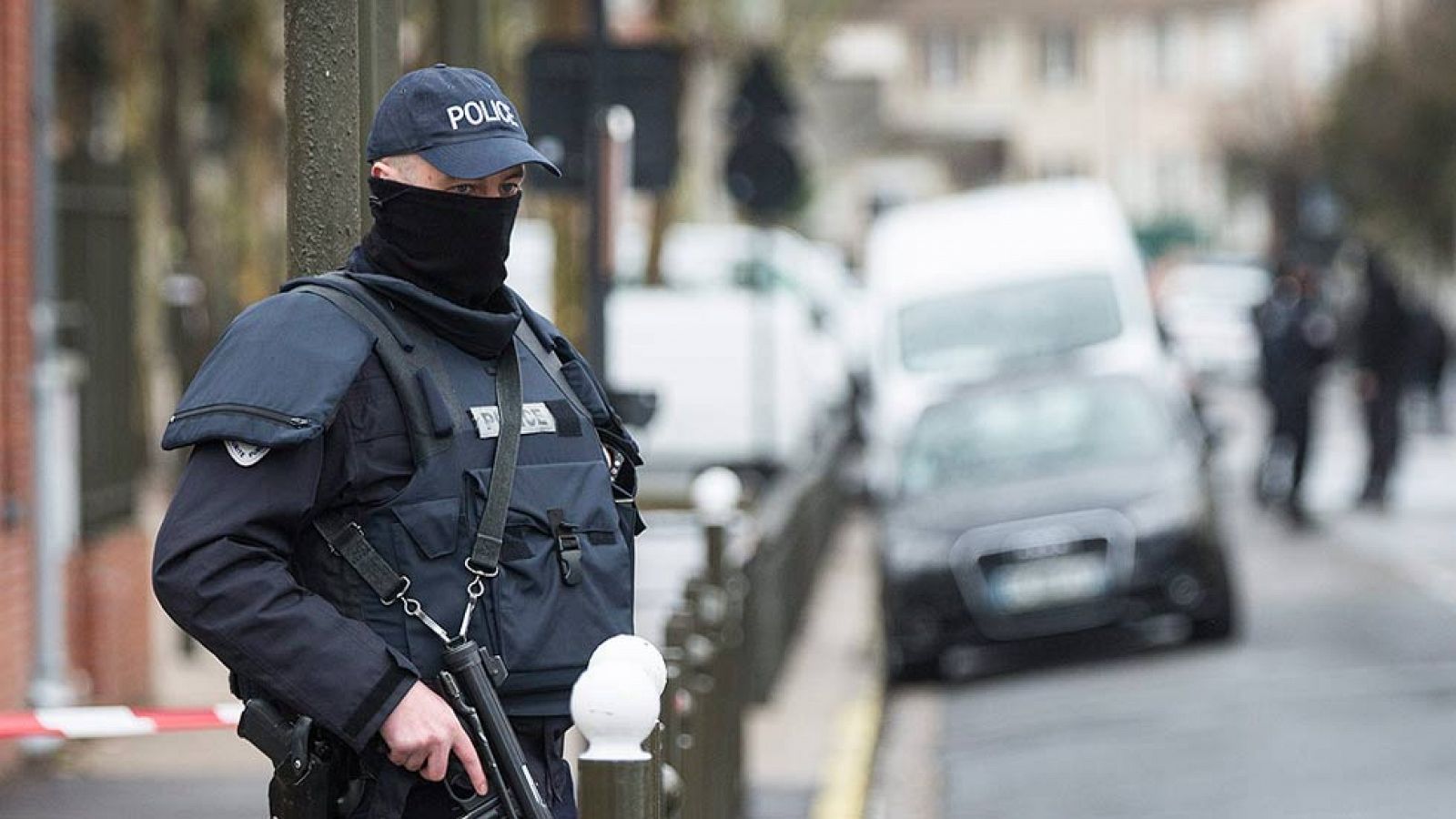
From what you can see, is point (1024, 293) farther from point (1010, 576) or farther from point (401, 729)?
point (401, 729)

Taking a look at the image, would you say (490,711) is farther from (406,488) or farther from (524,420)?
(524,420)

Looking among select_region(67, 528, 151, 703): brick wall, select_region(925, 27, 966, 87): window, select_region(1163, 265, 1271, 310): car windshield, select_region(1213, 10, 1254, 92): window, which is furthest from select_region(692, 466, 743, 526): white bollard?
select_region(925, 27, 966, 87): window

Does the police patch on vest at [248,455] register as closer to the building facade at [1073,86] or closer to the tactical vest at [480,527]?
the tactical vest at [480,527]

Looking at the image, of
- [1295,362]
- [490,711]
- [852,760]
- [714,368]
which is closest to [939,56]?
[714,368]

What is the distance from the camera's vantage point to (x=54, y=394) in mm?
10812

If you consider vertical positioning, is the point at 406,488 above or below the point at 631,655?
above

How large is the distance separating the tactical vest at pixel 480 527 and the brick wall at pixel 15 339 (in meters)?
6.38

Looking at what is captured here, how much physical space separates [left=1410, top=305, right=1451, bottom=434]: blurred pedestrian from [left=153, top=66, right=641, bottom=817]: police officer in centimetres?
3146

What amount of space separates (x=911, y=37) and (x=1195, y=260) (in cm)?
4790

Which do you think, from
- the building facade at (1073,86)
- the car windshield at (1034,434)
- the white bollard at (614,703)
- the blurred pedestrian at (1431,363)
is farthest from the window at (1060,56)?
the white bollard at (614,703)

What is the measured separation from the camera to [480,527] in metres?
4.14

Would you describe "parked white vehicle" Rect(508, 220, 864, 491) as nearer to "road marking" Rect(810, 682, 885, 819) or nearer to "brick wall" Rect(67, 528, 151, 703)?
"road marking" Rect(810, 682, 885, 819)

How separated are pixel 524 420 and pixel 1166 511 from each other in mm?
10358

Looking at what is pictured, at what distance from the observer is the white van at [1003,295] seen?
1848 centimetres
